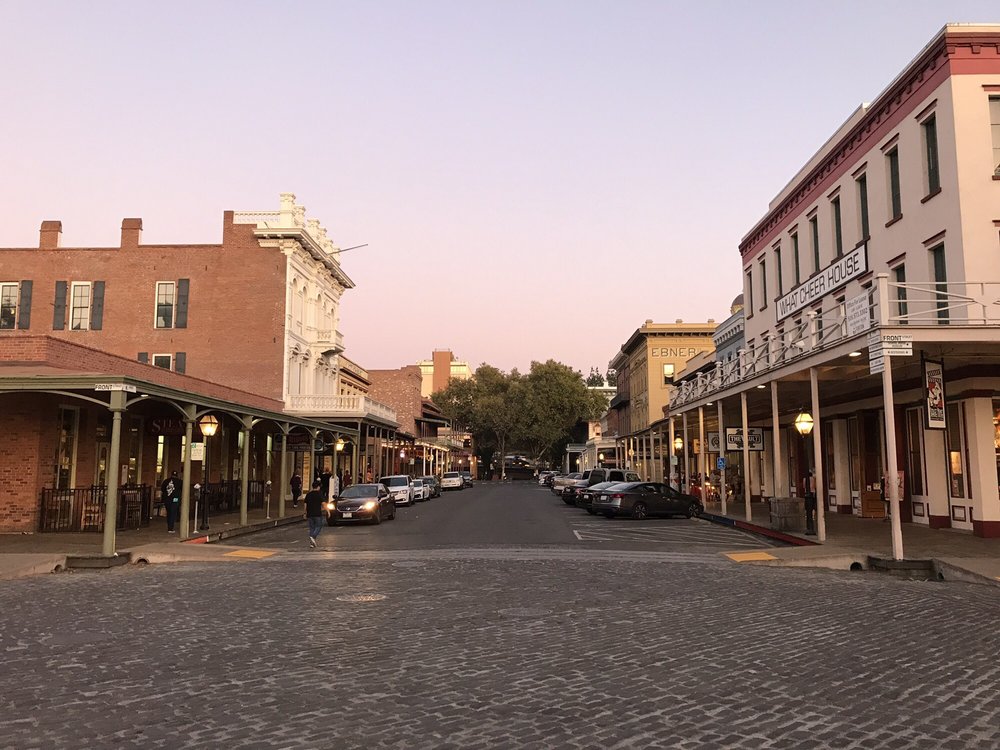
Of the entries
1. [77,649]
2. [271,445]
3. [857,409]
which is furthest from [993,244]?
[271,445]

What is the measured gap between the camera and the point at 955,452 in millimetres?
20406

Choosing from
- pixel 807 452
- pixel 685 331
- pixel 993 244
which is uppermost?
pixel 685 331

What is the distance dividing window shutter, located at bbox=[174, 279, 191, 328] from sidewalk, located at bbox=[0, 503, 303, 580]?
2342 cm

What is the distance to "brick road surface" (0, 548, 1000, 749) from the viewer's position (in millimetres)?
5645

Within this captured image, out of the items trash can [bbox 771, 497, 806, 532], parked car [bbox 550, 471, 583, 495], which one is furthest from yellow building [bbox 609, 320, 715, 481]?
trash can [bbox 771, 497, 806, 532]

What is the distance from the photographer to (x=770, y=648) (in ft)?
26.9

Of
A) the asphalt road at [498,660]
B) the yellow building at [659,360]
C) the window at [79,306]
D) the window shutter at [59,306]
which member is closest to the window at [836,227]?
the asphalt road at [498,660]

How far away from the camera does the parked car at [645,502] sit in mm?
29750

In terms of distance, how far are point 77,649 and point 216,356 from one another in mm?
39188

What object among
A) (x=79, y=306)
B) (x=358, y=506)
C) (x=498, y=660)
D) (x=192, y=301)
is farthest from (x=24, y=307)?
(x=498, y=660)

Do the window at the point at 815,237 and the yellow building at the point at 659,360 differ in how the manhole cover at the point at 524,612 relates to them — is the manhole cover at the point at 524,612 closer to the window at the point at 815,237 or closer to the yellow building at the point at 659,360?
the window at the point at 815,237

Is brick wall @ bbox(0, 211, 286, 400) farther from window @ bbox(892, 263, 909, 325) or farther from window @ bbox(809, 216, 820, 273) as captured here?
window @ bbox(892, 263, 909, 325)

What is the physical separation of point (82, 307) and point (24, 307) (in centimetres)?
305

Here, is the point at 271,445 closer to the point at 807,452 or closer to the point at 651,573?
the point at 807,452
